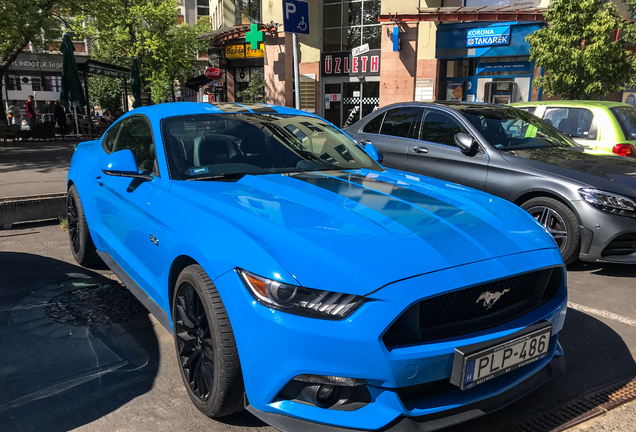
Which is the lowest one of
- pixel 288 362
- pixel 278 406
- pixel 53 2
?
pixel 278 406

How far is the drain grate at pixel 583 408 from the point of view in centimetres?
258

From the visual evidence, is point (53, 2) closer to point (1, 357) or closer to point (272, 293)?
point (1, 357)

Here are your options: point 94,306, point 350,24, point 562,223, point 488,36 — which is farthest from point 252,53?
point 94,306

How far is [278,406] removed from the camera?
211cm

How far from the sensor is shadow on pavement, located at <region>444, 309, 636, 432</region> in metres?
2.63

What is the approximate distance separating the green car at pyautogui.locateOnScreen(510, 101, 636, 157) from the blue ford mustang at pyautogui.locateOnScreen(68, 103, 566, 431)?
4958mm

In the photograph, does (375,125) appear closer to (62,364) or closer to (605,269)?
(605,269)

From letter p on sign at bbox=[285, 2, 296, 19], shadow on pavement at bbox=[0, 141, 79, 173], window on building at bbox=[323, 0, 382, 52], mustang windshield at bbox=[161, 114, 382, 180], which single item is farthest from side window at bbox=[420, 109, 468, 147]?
window on building at bbox=[323, 0, 382, 52]

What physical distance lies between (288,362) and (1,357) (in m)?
2.20

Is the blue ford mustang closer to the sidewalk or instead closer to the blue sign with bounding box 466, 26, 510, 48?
the sidewalk

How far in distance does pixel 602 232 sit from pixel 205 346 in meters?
3.82

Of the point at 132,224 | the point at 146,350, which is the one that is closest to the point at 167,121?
the point at 132,224

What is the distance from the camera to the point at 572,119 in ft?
25.2

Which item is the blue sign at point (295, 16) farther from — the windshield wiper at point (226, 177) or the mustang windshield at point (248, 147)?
the windshield wiper at point (226, 177)
